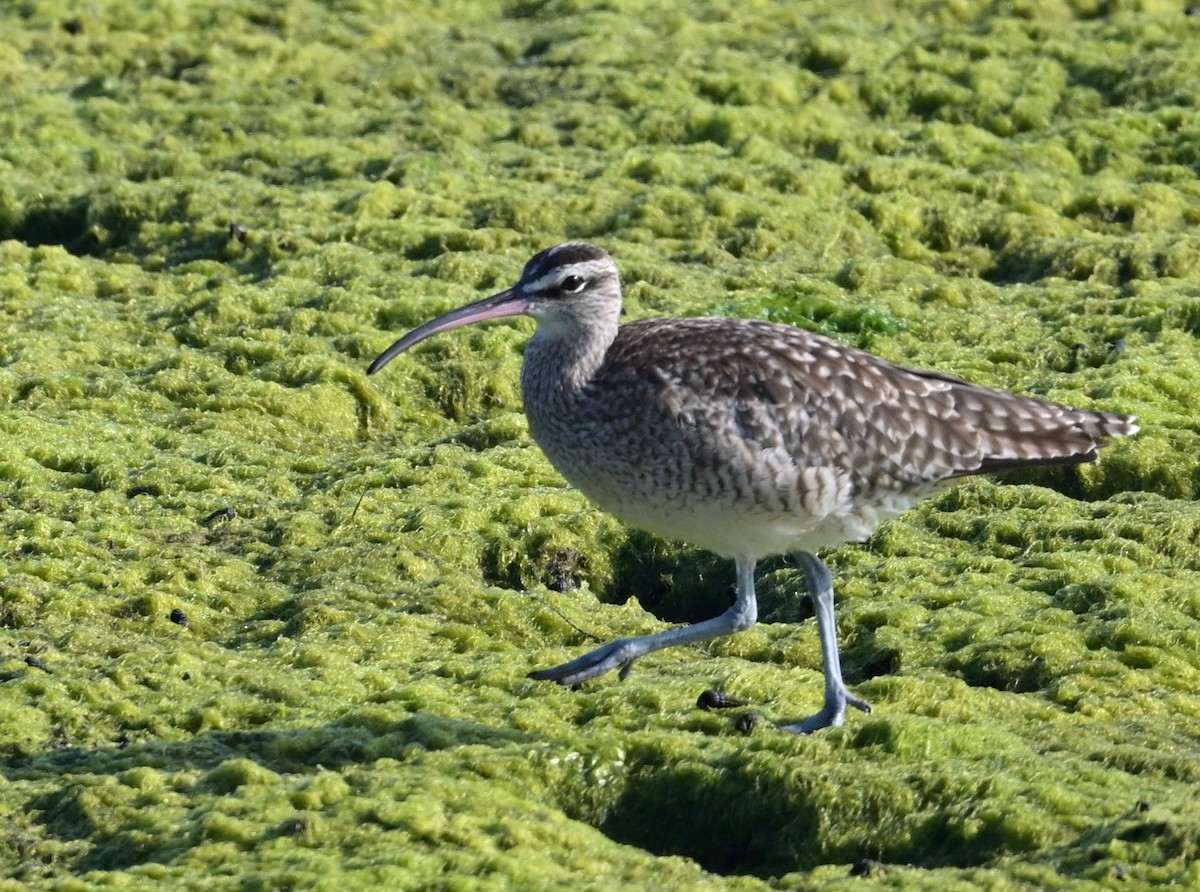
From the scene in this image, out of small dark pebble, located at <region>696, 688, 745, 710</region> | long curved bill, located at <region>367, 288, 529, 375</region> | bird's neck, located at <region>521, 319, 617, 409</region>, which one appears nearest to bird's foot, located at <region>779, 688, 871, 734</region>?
small dark pebble, located at <region>696, 688, 745, 710</region>

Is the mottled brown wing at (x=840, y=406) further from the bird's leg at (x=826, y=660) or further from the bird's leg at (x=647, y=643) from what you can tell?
the bird's leg at (x=647, y=643)

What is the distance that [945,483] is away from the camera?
742 cm

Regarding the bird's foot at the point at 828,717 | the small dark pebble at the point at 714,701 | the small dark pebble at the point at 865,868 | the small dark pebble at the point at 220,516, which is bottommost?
the small dark pebble at the point at 220,516

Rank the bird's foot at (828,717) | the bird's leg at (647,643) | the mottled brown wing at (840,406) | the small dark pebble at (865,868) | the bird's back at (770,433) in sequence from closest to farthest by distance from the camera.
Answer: the small dark pebble at (865,868), the bird's foot at (828,717), the bird's back at (770,433), the mottled brown wing at (840,406), the bird's leg at (647,643)

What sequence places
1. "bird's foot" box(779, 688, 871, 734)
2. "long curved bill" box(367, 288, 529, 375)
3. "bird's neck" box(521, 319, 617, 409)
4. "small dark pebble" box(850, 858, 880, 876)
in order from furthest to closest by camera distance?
"long curved bill" box(367, 288, 529, 375)
"bird's neck" box(521, 319, 617, 409)
"bird's foot" box(779, 688, 871, 734)
"small dark pebble" box(850, 858, 880, 876)

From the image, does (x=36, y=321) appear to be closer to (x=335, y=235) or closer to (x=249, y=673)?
(x=335, y=235)

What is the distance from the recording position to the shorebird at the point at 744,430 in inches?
272

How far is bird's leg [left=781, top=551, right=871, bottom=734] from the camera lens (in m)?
6.76

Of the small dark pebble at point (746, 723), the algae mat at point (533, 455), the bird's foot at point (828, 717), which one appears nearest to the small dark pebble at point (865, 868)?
the algae mat at point (533, 455)

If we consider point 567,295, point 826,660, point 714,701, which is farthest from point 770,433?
point 567,295

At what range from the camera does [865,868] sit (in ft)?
18.9

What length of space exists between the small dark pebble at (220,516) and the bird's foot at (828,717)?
3.10 m

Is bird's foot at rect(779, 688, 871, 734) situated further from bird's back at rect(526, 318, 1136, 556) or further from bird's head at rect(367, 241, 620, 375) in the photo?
bird's head at rect(367, 241, 620, 375)

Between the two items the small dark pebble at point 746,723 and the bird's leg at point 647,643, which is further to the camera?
the bird's leg at point 647,643
